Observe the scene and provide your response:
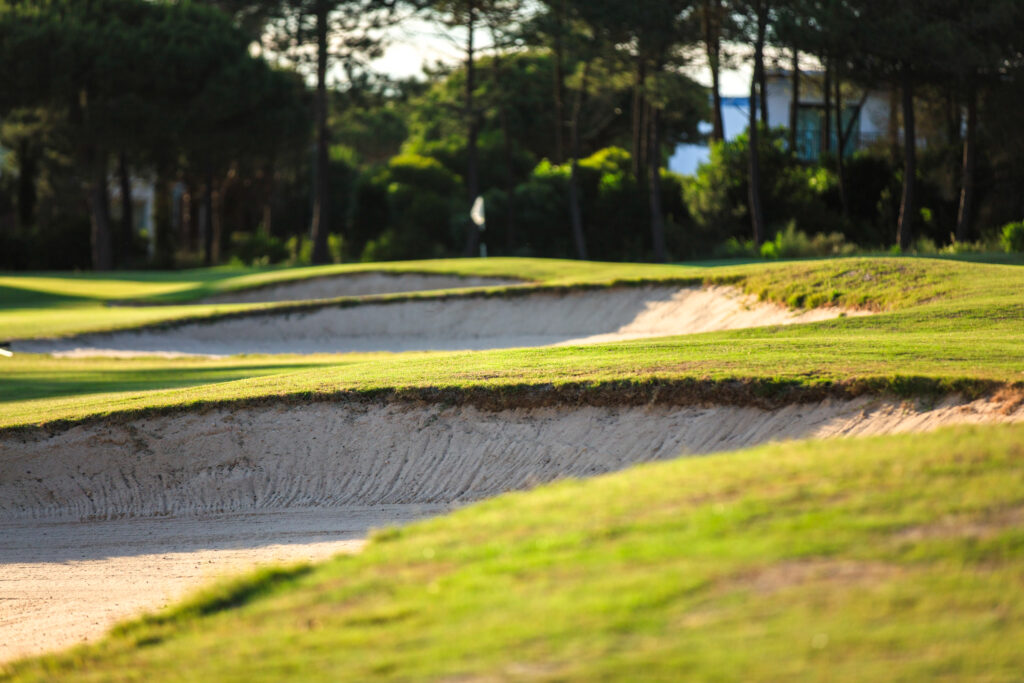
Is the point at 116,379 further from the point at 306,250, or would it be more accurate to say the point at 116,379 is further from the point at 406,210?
the point at 306,250

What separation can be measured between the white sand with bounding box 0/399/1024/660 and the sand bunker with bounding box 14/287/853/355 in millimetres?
7631

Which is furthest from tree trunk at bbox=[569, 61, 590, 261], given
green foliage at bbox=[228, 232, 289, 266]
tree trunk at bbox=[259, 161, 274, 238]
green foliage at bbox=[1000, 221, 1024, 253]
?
green foliage at bbox=[1000, 221, 1024, 253]

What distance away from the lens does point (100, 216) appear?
154 feet

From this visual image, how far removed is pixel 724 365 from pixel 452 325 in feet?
36.6

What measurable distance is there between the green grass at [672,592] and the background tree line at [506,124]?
2700 cm

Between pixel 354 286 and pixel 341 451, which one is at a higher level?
pixel 354 286

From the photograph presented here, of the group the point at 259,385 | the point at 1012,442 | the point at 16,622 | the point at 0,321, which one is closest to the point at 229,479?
the point at 259,385

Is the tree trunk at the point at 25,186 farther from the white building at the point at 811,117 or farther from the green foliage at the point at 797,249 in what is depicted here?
the green foliage at the point at 797,249

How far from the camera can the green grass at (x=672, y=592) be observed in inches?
127

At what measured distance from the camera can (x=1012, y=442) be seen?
15.2ft

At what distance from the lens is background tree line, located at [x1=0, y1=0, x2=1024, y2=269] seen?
34531 mm

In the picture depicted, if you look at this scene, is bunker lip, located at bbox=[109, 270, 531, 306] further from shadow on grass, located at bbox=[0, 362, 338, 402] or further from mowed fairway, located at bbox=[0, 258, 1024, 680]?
shadow on grass, located at bbox=[0, 362, 338, 402]

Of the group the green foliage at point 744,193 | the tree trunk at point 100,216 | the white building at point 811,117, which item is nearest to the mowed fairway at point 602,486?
the green foliage at point 744,193

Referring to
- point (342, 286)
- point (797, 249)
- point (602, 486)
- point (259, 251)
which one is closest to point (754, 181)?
point (797, 249)
